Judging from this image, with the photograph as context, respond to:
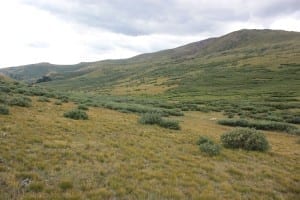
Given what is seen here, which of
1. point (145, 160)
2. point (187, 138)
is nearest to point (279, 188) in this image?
point (145, 160)

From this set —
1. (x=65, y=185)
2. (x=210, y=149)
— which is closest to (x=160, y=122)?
(x=210, y=149)

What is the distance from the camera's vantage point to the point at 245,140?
59.6 feet

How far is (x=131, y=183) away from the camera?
1001cm

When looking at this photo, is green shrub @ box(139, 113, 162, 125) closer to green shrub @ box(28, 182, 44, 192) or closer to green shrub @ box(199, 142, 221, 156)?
green shrub @ box(199, 142, 221, 156)

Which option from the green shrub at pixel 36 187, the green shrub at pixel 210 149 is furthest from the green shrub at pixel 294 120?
the green shrub at pixel 36 187

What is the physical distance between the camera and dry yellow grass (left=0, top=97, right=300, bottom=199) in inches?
364

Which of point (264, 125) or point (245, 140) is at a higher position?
point (245, 140)

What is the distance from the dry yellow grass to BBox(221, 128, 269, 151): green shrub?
832 millimetres

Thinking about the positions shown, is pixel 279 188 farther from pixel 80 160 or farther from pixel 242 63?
A: pixel 242 63

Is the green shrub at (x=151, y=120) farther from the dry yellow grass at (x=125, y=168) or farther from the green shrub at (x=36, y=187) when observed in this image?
the green shrub at (x=36, y=187)

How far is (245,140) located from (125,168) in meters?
9.47

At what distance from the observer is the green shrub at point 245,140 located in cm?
1786

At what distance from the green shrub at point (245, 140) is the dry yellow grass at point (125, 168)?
2.73 feet

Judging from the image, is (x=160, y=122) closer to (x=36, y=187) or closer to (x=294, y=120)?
(x=36, y=187)
